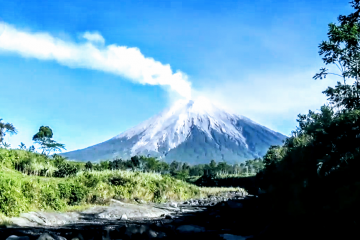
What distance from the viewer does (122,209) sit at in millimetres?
19984

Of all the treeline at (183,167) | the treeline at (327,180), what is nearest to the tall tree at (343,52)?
the treeline at (327,180)

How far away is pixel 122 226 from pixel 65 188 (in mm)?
7612


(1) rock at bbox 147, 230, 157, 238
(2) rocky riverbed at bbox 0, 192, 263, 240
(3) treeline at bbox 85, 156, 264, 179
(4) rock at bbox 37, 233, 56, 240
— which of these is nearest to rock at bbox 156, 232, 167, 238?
Answer: (2) rocky riverbed at bbox 0, 192, 263, 240

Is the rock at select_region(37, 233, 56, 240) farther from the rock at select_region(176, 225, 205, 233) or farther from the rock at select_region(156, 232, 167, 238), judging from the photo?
the rock at select_region(176, 225, 205, 233)

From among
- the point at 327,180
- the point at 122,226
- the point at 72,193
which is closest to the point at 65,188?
the point at 72,193

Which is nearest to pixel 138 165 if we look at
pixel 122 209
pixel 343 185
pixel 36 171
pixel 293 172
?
pixel 36 171

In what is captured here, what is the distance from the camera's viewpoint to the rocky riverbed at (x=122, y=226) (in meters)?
11.1

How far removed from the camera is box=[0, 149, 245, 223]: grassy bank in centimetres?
1490

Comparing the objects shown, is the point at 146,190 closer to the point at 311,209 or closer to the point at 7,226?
the point at 7,226

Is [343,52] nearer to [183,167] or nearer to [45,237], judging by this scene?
[45,237]

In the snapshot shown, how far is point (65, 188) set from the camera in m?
20.0

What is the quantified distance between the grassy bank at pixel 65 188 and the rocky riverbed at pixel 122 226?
0.97 metres

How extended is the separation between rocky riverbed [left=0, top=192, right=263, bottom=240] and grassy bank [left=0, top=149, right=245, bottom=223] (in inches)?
38.0

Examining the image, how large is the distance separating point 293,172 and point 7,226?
1022cm
